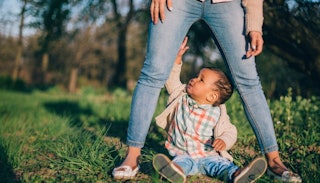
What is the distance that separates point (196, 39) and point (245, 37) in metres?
3.74

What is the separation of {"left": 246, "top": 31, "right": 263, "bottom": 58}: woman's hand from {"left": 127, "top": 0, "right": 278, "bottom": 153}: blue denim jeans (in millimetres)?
38

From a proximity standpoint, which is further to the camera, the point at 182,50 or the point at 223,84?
the point at 182,50

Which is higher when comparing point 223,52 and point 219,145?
point 223,52

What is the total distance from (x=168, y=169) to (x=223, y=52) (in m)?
0.81

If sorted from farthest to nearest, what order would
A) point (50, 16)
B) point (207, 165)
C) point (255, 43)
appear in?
1. point (50, 16)
2. point (207, 165)
3. point (255, 43)

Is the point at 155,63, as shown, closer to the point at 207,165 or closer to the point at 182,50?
the point at 182,50

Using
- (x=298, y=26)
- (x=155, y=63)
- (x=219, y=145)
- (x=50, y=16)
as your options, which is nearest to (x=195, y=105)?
(x=219, y=145)

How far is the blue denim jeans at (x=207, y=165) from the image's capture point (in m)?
2.03

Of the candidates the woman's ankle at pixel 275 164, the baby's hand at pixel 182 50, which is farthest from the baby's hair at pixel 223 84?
the woman's ankle at pixel 275 164

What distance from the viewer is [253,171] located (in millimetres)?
1827

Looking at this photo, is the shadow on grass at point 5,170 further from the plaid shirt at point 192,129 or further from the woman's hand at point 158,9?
the woman's hand at point 158,9

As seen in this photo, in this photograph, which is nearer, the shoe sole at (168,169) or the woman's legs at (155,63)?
the shoe sole at (168,169)

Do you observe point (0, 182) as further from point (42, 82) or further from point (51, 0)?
point (42, 82)

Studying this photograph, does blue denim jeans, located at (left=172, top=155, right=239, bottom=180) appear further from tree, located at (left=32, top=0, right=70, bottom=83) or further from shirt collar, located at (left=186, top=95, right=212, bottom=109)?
tree, located at (left=32, top=0, right=70, bottom=83)
